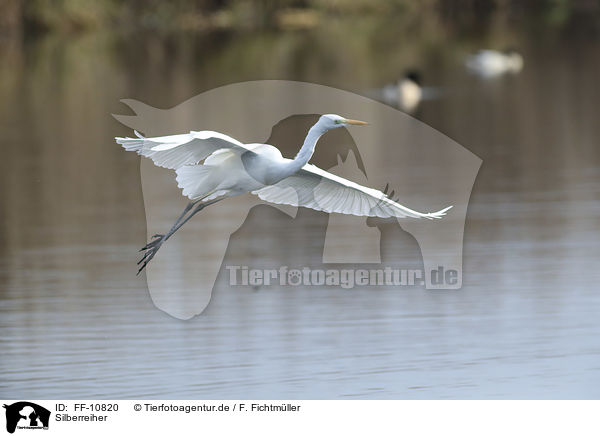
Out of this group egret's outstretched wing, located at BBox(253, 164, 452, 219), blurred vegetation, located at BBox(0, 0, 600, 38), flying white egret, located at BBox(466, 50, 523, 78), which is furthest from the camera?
blurred vegetation, located at BBox(0, 0, 600, 38)

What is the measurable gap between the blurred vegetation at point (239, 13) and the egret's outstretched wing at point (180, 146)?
110 ft

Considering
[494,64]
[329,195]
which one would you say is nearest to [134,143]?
[329,195]

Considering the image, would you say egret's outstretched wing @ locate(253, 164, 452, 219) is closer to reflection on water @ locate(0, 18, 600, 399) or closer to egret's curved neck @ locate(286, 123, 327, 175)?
egret's curved neck @ locate(286, 123, 327, 175)

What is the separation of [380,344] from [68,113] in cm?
1622

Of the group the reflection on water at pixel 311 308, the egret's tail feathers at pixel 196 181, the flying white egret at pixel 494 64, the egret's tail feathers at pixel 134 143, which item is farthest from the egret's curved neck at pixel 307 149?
the flying white egret at pixel 494 64

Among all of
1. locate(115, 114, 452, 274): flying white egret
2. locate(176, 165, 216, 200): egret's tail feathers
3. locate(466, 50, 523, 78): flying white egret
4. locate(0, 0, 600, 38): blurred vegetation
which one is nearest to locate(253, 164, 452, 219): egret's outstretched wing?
locate(115, 114, 452, 274): flying white egret

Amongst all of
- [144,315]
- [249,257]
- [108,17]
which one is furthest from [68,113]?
[108,17]

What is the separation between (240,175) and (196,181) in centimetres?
32

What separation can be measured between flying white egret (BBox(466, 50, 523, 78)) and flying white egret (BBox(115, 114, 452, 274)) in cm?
2061

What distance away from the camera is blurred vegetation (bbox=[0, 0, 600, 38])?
142ft

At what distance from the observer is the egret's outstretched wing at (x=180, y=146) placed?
8.73m
